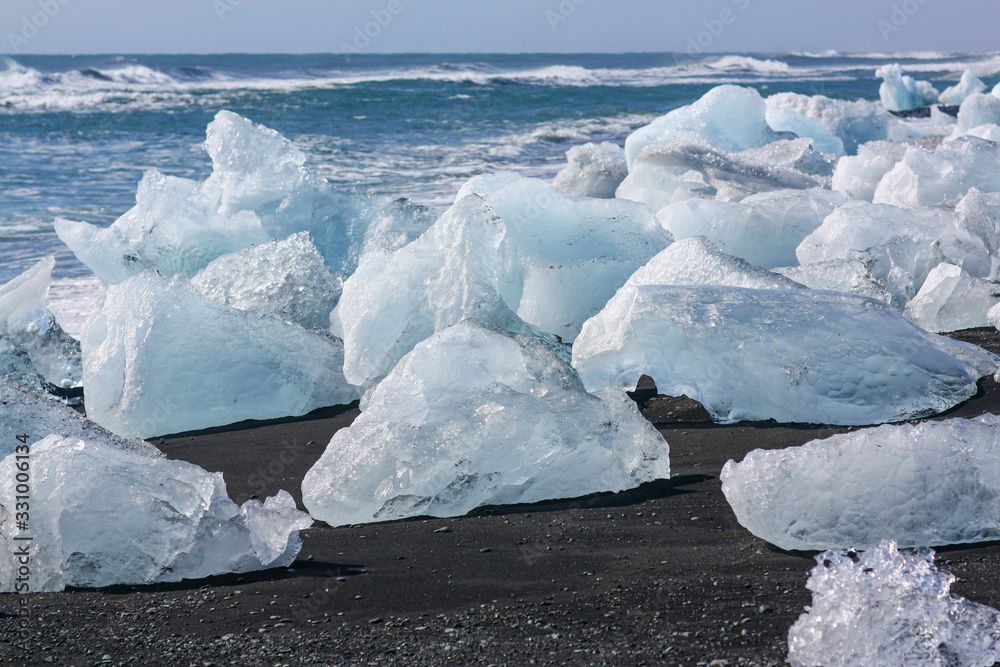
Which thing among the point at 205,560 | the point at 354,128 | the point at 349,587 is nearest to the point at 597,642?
the point at 349,587

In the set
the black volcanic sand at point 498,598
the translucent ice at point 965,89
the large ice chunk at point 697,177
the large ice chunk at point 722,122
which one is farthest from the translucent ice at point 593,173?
the translucent ice at point 965,89

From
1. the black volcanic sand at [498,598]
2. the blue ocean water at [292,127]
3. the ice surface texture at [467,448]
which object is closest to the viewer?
the black volcanic sand at [498,598]

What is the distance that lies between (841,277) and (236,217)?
335cm

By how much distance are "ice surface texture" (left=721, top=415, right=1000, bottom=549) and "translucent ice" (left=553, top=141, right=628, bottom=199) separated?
507cm

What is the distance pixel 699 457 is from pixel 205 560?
4.87 ft

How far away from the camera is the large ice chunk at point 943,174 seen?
5426 millimetres

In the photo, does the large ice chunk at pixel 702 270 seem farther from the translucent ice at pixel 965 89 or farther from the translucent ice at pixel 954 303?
the translucent ice at pixel 965 89

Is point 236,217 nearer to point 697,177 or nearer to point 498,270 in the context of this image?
point 498,270

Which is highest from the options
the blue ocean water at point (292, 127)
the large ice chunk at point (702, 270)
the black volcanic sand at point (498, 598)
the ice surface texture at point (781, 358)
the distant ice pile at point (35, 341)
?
the large ice chunk at point (702, 270)

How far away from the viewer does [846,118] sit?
10.4 metres

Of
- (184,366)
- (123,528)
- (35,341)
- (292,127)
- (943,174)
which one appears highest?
(943,174)

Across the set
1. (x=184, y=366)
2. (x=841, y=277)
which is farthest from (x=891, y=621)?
(x=184, y=366)

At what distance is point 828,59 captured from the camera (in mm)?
68188

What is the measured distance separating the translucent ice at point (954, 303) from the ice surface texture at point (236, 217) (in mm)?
2648
